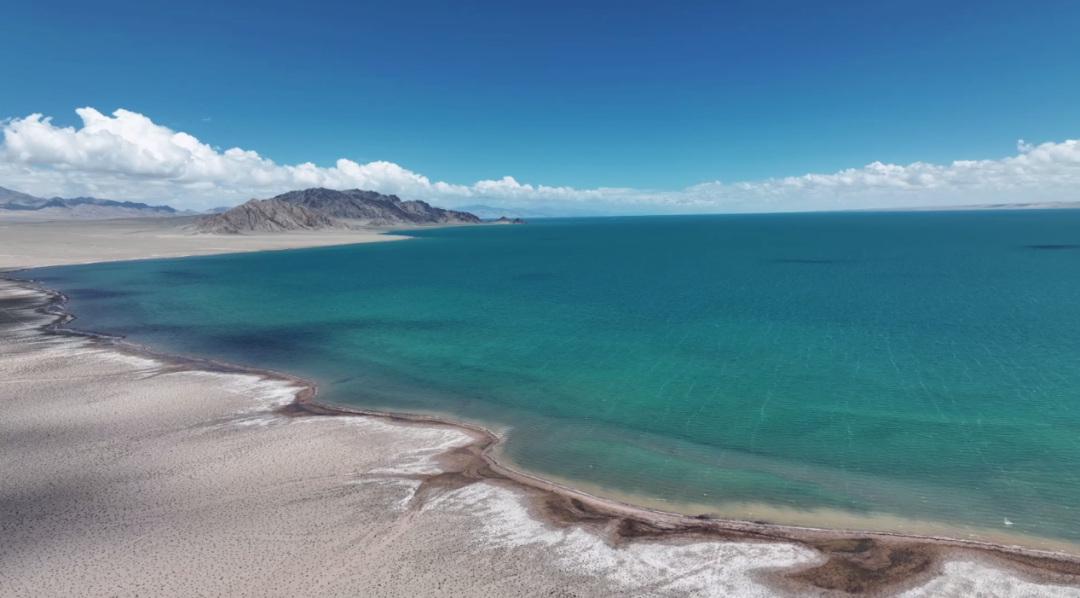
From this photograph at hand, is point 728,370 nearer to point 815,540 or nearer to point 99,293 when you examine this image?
point 815,540

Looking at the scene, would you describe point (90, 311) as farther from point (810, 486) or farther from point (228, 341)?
point (810, 486)

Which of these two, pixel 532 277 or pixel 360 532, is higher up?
pixel 532 277

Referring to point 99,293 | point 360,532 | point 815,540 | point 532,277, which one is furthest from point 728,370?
point 99,293

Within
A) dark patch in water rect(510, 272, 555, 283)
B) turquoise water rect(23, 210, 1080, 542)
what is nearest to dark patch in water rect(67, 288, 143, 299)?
turquoise water rect(23, 210, 1080, 542)

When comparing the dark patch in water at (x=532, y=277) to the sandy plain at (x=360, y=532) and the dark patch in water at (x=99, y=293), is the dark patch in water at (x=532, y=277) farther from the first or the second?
the sandy plain at (x=360, y=532)

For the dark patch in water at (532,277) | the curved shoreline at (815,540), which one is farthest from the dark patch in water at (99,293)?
the curved shoreline at (815,540)

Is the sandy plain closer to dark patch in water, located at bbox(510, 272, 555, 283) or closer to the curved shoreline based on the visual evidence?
the curved shoreline
